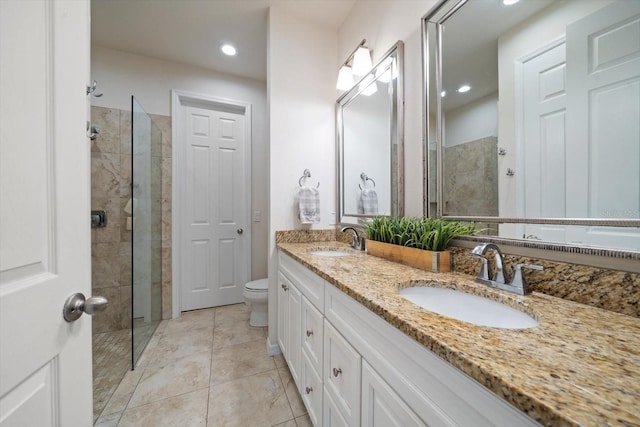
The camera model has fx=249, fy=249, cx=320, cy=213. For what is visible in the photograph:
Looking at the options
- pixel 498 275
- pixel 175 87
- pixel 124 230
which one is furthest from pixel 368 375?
pixel 175 87

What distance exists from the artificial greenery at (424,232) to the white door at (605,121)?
37cm

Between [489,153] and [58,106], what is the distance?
133 cm

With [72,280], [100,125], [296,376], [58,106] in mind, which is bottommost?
[296,376]

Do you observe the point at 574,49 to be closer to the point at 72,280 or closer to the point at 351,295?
the point at 351,295

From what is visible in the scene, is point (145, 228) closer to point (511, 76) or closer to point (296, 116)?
point (296, 116)

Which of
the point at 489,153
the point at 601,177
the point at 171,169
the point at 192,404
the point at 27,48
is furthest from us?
the point at 171,169

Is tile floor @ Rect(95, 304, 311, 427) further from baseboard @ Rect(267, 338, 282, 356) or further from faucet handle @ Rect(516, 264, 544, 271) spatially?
faucet handle @ Rect(516, 264, 544, 271)

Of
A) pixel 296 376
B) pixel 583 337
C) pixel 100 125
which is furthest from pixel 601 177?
pixel 100 125

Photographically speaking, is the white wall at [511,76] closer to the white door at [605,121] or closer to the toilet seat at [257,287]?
the white door at [605,121]

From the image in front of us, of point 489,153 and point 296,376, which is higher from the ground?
point 489,153

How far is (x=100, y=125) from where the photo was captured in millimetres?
2227

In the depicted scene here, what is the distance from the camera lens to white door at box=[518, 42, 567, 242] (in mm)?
774

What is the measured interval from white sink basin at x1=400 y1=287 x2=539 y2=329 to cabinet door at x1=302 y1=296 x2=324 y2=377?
43 centimetres

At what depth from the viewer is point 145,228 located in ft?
6.66
